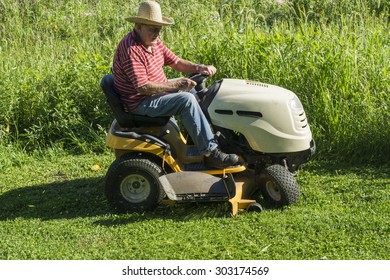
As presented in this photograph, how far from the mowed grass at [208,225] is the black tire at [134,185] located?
10cm

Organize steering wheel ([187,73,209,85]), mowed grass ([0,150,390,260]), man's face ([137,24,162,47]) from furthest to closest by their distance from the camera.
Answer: steering wheel ([187,73,209,85]) < man's face ([137,24,162,47]) < mowed grass ([0,150,390,260])

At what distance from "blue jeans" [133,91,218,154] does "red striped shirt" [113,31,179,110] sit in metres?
0.15

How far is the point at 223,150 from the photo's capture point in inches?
218

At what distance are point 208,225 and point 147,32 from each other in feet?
5.05

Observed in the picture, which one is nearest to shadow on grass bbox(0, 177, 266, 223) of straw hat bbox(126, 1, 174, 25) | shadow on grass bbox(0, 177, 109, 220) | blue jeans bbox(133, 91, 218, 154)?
shadow on grass bbox(0, 177, 109, 220)

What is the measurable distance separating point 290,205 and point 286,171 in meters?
0.27

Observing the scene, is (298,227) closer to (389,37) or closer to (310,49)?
(310,49)

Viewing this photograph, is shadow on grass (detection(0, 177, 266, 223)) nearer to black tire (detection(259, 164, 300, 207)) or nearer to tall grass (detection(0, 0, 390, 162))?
black tire (detection(259, 164, 300, 207))

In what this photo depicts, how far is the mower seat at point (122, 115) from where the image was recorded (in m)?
5.46

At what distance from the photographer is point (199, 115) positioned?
5.32 m

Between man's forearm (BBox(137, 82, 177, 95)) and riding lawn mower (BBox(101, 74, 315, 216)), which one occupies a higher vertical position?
man's forearm (BBox(137, 82, 177, 95))

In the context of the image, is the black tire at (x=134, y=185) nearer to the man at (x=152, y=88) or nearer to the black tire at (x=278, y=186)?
the man at (x=152, y=88)

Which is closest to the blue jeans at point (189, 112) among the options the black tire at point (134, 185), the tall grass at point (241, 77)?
the black tire at point (134, 185)

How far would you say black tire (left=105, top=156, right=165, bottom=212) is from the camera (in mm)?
5410
